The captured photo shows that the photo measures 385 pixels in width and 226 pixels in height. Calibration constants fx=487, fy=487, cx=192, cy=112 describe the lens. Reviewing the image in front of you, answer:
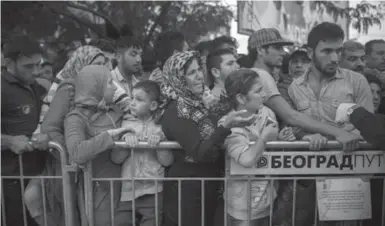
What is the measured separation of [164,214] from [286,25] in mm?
9891

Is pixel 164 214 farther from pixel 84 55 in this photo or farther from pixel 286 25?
pixel 286 25

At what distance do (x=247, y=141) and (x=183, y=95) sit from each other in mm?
623

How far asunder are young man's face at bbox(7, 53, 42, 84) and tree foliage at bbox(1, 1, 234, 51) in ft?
16.9

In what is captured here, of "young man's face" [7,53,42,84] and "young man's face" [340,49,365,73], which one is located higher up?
"young man's face" [340,49,365,73]

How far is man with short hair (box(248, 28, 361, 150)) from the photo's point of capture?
11.3ft

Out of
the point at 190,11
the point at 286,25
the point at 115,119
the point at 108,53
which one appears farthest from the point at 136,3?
the point at 115,119

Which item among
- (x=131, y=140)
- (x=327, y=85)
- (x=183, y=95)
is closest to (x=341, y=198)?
(x=327, y=85)

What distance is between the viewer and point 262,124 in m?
3.47

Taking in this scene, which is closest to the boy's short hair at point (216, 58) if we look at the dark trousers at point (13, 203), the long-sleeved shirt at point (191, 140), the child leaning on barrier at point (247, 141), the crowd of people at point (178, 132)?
the crowd of people at point (178, 132)

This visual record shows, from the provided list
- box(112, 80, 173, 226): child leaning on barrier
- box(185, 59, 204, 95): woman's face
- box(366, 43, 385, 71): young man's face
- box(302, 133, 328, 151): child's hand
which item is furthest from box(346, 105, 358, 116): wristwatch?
box(366, 43, 385, 71): young man's face

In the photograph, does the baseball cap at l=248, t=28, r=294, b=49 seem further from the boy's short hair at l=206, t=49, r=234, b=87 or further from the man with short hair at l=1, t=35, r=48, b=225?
the man with short hair at l=1, t=35, r=48, b=225

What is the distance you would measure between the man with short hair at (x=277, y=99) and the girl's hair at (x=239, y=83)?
0.52 m

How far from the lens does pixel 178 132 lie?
3.35m

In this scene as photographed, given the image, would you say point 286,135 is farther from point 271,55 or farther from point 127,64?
point 127,64
